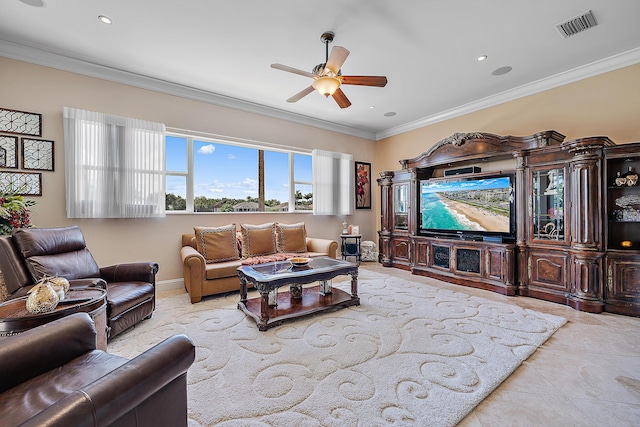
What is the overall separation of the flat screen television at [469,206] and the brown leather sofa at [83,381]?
14.2 feet

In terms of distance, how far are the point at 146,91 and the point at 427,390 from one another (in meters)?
4.75

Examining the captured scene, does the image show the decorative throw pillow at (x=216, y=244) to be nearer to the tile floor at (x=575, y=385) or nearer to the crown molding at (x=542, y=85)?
the tile floor at (x=575, y=385)

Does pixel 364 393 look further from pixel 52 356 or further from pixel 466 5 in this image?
pixel 466 5

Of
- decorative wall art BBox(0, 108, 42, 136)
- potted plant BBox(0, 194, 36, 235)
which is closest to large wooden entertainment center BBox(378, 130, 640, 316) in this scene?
potted plant BBox(0, 194, 36, 235)

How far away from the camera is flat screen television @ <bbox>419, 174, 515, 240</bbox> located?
13.2 feet

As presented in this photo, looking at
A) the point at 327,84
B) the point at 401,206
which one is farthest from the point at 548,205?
the point at 327,84

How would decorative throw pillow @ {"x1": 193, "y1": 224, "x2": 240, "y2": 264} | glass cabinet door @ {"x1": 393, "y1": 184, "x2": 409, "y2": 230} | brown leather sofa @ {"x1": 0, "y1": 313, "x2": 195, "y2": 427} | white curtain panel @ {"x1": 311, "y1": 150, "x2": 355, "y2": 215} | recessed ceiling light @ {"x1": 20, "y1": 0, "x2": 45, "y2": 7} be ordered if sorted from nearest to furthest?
brown leather sofa @ {"x1": 0, "y1": 313, "x2": 195, "y2": 427} < recessed ceiling light @ {"x1": 20, "y1": 0, "x2": 45, "y2": 7} < decorative throw pillow @ {"x1": 193, "y1": 224, "x2": 240, "y2": 264} < glass cabinet door @ {"x1": 393, "y1": 184, "x2": 409, "y2": 230} < white curtain panel @ {"x1": 311, "y1": 150, "x2": 355, "y2": 215}

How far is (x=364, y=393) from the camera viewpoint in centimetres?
174

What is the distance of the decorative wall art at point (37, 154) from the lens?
3.14 m

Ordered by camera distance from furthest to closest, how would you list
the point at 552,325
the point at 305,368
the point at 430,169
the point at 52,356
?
1. the point at 430,169
2. the point at 552,325
3. the point at 305,368
4. the point at 52,356

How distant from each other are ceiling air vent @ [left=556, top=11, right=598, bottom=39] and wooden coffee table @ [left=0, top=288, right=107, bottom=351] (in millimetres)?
4792

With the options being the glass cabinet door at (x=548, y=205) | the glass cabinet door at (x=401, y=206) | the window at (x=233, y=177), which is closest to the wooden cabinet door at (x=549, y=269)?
the glass cabinet door at (x=548, y=205)

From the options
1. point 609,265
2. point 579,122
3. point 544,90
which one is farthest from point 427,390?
point 544,90

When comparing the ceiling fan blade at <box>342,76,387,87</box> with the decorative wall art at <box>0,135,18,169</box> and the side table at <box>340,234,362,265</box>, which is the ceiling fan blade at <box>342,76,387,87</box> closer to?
the side table at <box>340,234,362,265</box>
